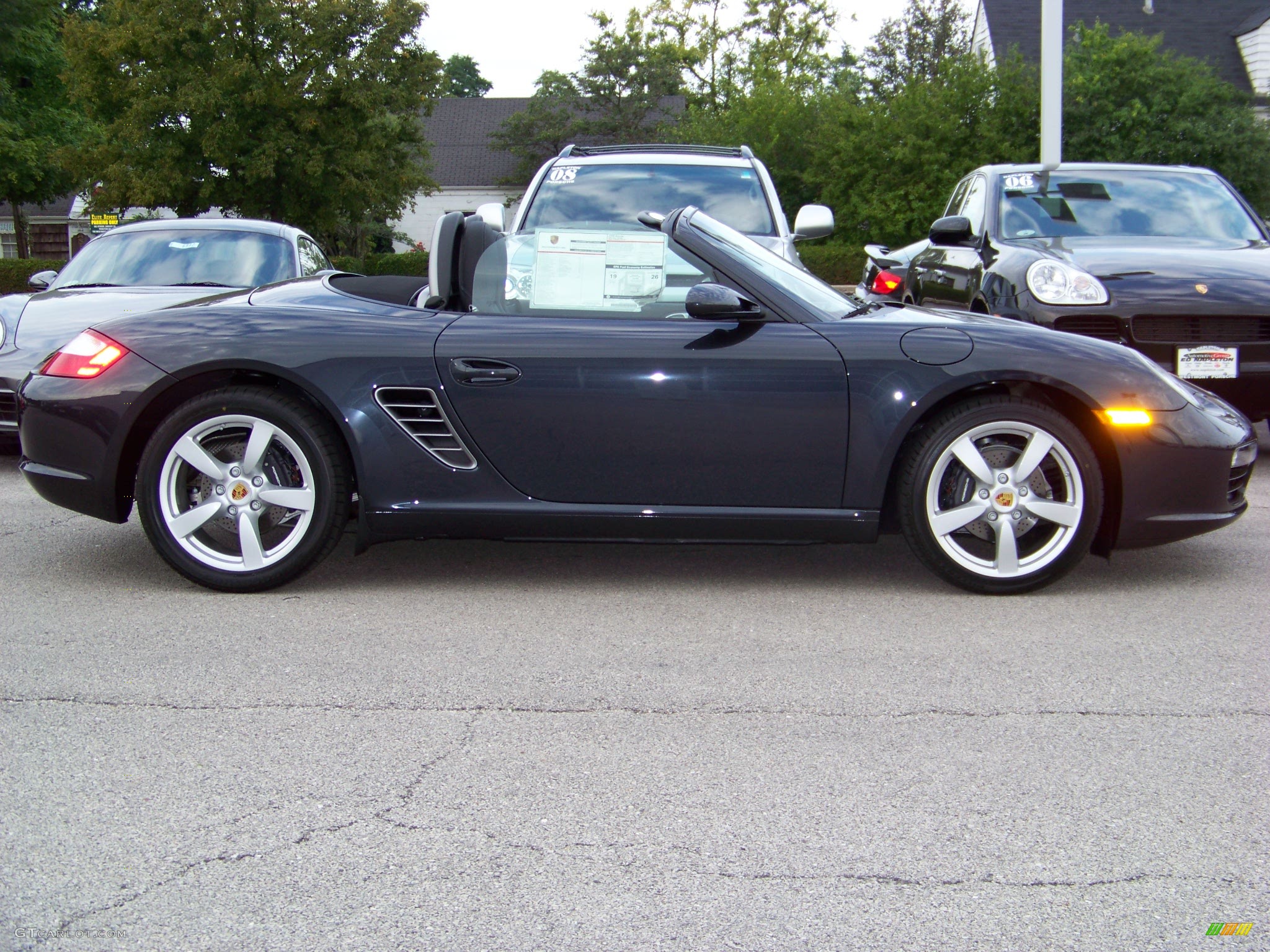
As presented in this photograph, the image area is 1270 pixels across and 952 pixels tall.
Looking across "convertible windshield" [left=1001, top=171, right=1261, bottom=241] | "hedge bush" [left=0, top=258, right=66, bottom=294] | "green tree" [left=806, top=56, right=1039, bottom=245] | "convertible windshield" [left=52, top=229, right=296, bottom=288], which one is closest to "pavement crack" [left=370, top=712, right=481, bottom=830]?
"convertible windshield" [left=52, top=229, right=296, bottom=288]

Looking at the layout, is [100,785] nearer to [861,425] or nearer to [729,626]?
[729,626]

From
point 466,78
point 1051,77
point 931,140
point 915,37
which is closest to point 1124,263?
point 1051,77

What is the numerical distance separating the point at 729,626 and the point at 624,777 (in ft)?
4.25

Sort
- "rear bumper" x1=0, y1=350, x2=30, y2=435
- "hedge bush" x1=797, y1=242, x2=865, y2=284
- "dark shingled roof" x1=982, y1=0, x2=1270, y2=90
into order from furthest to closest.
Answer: "dark shingled roof" x1=982, y1=0, x2=1270, y2=90 < "hedge bush" x1=797, y1=242, x2=865, y2=284 < "rear bumper" x1=0, y1=350, x2=30, y2=435

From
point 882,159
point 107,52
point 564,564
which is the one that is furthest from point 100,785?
point 107,52

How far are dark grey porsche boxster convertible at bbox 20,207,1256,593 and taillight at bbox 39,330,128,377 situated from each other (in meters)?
0.01

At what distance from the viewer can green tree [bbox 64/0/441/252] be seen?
30578mm

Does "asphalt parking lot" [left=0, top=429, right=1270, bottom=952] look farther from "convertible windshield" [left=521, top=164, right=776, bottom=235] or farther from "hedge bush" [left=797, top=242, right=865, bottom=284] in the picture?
"hedge bush" [left=797, top=242, right=865, bottom=284]

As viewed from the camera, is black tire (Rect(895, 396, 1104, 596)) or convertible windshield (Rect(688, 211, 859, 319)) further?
convertible windshield (Rect(688, 211, 859, 319))

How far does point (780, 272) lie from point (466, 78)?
11397 cm

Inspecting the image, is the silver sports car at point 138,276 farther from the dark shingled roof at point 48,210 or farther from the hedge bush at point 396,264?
the dark shingled roof at point 48,210

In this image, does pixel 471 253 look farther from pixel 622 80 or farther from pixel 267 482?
pixel 622 80

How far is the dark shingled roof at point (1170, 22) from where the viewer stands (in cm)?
3875

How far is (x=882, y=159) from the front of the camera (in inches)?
1110
